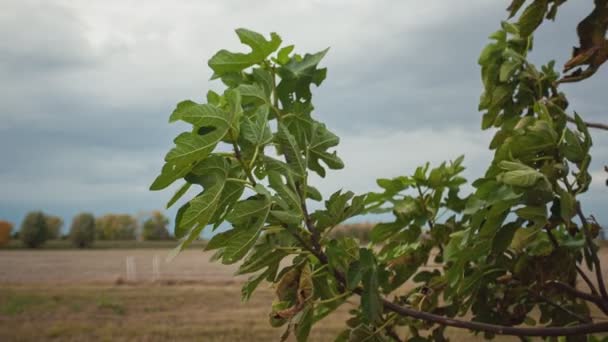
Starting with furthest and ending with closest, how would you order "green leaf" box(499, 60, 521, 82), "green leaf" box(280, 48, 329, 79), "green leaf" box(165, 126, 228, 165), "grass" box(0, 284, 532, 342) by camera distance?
"grass" box(0, 284, 532, 342) → "green leaf" box(499, 60, 521, 82) → "green leaf" box(280, 48, 329, 79) → "green leaf" box(165, 126, 228, 165)

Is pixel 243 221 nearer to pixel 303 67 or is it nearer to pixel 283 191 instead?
pixel 283 191

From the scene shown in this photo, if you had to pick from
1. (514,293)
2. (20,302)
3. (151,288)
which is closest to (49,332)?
(20,302)

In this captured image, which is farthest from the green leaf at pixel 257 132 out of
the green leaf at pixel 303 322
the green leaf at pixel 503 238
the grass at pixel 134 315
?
the grass at pixel 134 315

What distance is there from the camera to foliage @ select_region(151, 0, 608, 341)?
2.35 feet

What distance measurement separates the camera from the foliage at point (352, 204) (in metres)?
0.72

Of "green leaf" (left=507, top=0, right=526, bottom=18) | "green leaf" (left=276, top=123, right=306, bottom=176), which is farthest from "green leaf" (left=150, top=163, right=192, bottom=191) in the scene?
"green leaf" (left=507, top=0, right=526, bottom=18)

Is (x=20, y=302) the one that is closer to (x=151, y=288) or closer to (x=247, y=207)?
(x=151, y=288)

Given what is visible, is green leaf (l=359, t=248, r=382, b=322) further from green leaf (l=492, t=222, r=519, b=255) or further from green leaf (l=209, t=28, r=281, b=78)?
green leaf (l=209, t=28, r=281, b=78)

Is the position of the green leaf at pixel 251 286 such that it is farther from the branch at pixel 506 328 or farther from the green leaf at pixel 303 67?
the green leaf at pixel 303 67

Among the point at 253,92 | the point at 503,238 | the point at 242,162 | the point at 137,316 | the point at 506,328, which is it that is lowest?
the point at 137,316

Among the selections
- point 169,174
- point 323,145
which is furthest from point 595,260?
point 169,174

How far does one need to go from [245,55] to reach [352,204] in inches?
11.7

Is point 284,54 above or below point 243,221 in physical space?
above

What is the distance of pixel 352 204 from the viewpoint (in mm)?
847
